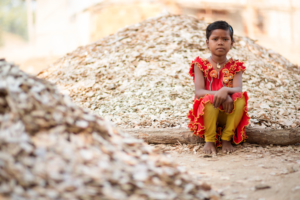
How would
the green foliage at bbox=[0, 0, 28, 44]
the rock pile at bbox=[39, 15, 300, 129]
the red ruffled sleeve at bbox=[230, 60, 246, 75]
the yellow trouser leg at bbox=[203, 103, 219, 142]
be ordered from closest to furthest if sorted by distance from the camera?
the yellow trouser leg at bbox=[203, 103, 219, 142], the red ruffled sleeve at bbox=[230, 60, 246, 75], the rock pile at bbox=[39, 15, 300, 129], the green foliage at bbox=[0, 0, 28, 44]

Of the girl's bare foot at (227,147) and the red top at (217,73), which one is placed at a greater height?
the red top at (217,73)

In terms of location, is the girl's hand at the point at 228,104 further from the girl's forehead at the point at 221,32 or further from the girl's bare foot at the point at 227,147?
the girl's forehead at the point at 221,32

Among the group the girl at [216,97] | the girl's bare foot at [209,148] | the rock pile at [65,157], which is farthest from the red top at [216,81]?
the rock pile at [65,157]

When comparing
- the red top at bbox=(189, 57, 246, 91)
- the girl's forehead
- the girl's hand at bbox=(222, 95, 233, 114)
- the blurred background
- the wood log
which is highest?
the blurred background

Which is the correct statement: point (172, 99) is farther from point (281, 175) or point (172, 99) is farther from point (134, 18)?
point (134, 18)

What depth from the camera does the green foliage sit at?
31805 mm

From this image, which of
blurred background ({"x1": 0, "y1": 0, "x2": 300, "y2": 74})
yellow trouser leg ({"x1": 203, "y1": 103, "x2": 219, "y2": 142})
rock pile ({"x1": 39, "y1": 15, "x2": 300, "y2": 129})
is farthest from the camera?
blurred background ({"x1": 0, "y1": 0, "x2": 300, "y2": 74})

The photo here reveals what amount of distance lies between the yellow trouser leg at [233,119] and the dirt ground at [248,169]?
0.17m

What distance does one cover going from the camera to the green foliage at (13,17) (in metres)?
31.8

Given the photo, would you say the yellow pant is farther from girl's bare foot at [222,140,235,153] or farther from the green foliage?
the green foliage

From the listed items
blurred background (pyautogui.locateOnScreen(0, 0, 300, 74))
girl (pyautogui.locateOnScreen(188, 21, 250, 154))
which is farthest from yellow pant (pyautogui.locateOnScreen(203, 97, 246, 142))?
blurred background (pyautogui.locateOnScreen(0, 0, 300, 74))

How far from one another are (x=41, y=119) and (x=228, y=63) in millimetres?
1737

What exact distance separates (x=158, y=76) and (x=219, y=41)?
4.68 ft

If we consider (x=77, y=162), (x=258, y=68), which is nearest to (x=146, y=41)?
(x=258, y=68)
